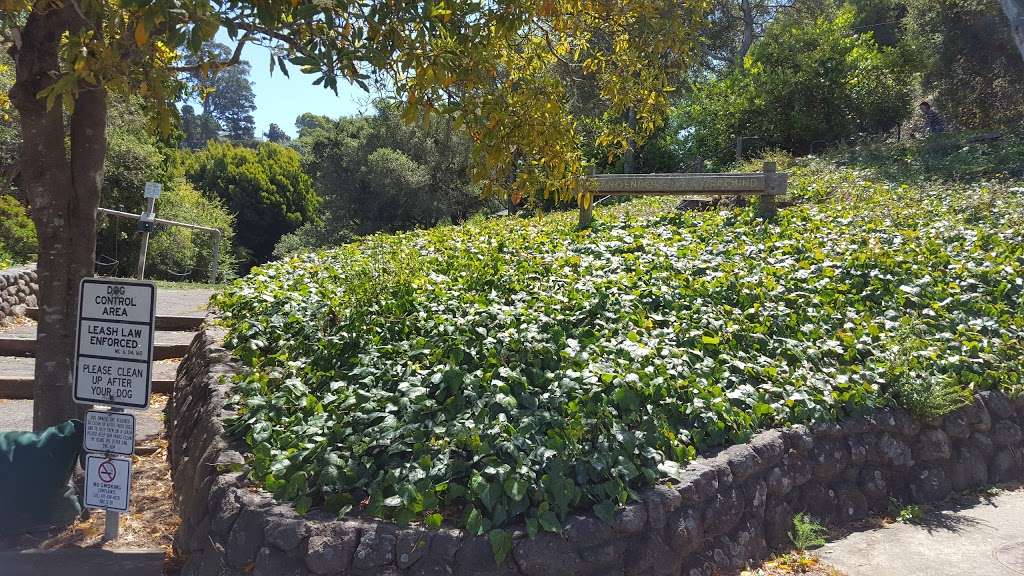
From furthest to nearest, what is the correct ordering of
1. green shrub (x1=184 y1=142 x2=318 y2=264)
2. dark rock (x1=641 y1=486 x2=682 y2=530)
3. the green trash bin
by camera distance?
green shrub (x1=184 y1=142 x2=318 y2=264), the green trash bin, dark rock (x1=641 y1=486 x2=682 y2=530)

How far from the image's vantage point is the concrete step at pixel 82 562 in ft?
15.8

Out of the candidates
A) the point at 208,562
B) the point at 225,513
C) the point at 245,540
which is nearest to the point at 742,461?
the point at 245,540

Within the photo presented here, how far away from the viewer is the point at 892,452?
238 inches

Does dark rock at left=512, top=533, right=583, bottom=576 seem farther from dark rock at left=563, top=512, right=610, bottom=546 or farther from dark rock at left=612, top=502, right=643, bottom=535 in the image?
dark rock at left=612, top=502, right=643, bottom=535

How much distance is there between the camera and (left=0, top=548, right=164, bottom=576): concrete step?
4.81 meters

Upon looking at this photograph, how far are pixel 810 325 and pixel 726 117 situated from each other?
46.1ft

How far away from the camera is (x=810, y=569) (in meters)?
4.98

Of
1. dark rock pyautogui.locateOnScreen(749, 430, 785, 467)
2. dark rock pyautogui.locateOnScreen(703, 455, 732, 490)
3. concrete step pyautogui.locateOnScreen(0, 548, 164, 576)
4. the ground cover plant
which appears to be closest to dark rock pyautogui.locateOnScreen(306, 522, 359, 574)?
the ground cover plant

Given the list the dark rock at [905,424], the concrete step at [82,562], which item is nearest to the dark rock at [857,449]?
the dark rock at [905,424]

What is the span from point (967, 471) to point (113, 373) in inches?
240

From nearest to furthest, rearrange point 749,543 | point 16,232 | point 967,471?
point 749,543
point 967,471
point 16,232

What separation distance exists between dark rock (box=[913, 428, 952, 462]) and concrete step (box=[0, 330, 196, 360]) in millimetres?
7273

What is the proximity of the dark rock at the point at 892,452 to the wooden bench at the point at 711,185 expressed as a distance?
5268mm

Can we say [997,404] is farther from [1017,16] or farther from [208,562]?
[1017,16]
